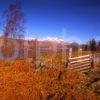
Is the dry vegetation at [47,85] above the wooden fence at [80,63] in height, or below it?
below

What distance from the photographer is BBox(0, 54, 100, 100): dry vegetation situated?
8.56 meters

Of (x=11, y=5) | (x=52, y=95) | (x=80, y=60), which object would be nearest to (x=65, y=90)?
(x=52, y=95)

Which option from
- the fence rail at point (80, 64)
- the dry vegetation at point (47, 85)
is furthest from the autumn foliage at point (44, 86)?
the fence rail at point (80, 64)

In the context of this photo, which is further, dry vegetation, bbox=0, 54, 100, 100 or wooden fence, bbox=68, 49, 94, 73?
wooden fence, bbox=68, 49, 94, 73

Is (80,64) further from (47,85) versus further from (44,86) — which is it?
(44,86)

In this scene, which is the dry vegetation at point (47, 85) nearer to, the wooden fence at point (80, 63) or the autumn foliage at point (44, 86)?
the autumn foliage at point (44, 86)

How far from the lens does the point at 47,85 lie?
9.08m

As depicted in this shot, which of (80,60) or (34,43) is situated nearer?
(80,60)

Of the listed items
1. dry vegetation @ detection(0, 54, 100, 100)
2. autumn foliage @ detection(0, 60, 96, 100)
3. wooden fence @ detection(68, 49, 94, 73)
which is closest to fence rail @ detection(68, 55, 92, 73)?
wooden fence @ detection(68, 49, 94, 73)

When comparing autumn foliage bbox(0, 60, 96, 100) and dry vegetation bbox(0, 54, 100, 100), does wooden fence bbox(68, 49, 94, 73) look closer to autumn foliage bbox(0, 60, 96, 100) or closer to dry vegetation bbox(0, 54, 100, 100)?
dry vegetation bbox(0, 54, 100, 100)

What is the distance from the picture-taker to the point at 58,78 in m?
9.59

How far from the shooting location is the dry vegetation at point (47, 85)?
8562mm

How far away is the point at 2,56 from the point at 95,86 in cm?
804

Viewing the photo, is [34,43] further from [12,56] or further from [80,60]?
[80,60]
